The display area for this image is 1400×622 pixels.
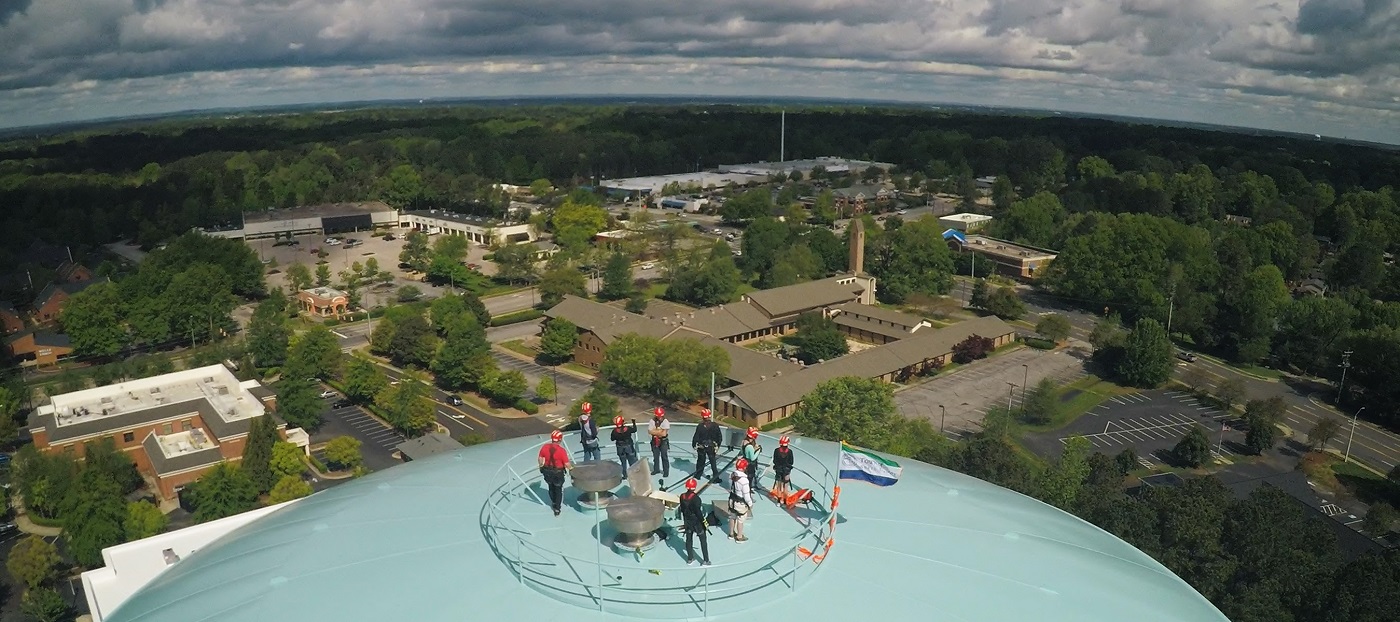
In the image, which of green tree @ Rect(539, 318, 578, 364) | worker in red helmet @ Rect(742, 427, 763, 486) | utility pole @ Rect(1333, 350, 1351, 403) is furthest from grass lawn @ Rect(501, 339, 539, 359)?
utility pole @ Rect(1333, 350, 1351, 403)

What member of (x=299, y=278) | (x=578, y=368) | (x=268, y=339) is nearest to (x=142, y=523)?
(x=268, y=339)

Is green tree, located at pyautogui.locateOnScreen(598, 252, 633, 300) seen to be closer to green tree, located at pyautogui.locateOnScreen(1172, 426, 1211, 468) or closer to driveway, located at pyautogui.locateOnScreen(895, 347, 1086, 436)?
driveway, located at pyautogui.locateOnScreen(895, 347, 1086, 436)

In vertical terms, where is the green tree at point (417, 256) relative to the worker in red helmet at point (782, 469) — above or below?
below

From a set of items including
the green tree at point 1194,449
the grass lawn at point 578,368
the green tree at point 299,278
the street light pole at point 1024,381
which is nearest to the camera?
the green tree at point 1194,449

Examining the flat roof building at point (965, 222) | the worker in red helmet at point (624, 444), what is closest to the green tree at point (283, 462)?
the worker in red helmet at point (624, 444)

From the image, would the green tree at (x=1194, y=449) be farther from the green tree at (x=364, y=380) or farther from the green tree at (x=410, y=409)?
the green tree at (x=364, y=380)

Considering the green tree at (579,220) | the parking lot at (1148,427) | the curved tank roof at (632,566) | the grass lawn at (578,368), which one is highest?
the curved tank roof at (632,566)

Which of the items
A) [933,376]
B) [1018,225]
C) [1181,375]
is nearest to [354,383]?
[933,376]
